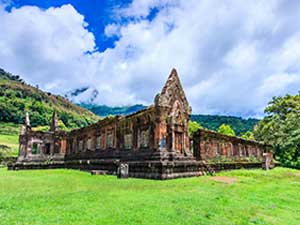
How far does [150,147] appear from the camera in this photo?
62.8ft

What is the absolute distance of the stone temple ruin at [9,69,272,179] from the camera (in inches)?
717

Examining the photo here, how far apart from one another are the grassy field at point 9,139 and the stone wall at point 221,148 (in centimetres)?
3726

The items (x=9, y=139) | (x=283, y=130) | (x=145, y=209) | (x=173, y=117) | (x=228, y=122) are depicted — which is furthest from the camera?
(x=228, y=122)

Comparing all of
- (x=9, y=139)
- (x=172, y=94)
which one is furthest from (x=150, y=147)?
(x=9, y=139)

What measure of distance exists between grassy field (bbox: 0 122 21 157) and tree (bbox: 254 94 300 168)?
155 ft

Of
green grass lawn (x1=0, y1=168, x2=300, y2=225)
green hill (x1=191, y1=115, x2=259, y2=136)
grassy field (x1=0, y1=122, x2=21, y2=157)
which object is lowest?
green grass lawn (x1=0, y1=168, x2=300, y2=225)

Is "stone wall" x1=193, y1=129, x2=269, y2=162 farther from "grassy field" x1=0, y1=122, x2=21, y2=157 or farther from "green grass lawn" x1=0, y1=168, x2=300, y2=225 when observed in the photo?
"grassy field" x1=0, y1=122, x2=21, y2=157

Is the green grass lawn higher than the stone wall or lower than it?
lower

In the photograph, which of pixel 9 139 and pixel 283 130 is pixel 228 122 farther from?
pixel 9 139

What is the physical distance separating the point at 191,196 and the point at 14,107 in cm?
9099

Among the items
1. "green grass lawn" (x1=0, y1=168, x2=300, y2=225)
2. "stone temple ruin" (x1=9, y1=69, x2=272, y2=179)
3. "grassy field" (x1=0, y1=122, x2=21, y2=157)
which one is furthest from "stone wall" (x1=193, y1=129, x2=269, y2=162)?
"grassy field" (x1=0, y1=122, x2=21, y2=157)

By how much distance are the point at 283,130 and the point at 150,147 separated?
110 ft

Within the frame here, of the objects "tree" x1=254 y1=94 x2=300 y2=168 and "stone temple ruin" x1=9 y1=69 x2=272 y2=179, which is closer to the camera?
"stone temple ruin" x1=9 y1=69 x2=272 y2=179

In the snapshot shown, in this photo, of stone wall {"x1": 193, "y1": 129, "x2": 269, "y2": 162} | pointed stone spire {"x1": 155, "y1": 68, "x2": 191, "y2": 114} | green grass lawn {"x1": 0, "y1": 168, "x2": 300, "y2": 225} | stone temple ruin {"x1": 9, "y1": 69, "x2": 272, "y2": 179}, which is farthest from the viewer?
stone wall {"x1": 193, "y1": 129, "x2": 269, "y2": 162}
